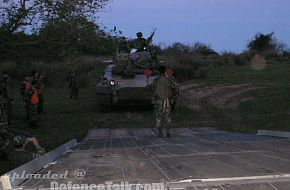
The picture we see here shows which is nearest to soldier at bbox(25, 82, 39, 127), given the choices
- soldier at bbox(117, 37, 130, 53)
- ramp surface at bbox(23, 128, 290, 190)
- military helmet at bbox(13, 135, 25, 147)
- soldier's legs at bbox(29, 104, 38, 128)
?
soldier's legs at bbox(29, 104, 38, 128)

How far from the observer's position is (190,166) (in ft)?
21.5

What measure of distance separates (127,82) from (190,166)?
41.6 feet

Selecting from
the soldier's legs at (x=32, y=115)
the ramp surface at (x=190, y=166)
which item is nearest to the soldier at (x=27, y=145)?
the ramp surface at (x=190, y=166)

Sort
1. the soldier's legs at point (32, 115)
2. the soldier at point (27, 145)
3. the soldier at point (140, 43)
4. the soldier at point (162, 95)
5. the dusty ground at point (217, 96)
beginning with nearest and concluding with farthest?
the soldier at point (27, 145)
the soldier at point (162, 95)
the soldier's legs at point (32, 115)
the soldier at point (140, 43)
the dusty ground at point (217, 96)

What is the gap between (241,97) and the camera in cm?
2333

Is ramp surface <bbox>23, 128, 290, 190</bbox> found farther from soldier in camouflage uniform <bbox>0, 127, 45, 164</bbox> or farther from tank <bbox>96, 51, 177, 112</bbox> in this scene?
tank <bbox>96, 51, 177, 112</bbox>

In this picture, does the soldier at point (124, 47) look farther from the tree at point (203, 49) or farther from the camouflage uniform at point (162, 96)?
the tree at point (203, 49)

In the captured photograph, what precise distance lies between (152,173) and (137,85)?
1267 cm

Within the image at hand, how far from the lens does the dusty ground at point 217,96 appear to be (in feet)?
71.7

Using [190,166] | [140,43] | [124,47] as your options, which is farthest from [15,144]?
[140,43]

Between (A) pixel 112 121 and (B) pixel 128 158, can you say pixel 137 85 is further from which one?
(B) pixel 128 158

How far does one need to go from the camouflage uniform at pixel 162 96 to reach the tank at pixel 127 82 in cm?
609

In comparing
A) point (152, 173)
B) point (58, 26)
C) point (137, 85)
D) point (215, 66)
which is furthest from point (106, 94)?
point (215, 66)

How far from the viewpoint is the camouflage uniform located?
11844mm
